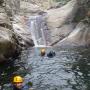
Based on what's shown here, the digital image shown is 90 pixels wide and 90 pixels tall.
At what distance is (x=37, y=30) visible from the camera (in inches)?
1451

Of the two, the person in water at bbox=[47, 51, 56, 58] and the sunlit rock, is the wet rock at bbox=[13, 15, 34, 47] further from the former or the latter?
the person in water at bbox=[47, 51, 56, 58]

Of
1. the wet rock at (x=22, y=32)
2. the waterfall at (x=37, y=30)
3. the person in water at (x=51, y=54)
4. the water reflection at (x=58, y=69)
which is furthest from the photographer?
the waterfall at (x=37, y=30)

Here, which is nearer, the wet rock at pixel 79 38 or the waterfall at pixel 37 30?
the wet rock at pixel 79 38

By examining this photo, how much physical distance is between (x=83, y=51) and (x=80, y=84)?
36.9 feet

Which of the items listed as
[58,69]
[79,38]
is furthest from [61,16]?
[58,69]

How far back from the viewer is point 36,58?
2512 cm

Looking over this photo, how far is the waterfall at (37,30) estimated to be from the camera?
34469mm

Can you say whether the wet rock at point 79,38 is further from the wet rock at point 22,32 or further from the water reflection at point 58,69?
the wet rock at point 22,32

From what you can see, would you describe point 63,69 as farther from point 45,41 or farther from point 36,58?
point 45,41

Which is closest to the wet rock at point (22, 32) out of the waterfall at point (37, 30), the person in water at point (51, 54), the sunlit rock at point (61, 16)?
the waterfall at point (37, 30)

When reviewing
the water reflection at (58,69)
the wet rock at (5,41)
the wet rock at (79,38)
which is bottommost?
the water reflection at (58,69)

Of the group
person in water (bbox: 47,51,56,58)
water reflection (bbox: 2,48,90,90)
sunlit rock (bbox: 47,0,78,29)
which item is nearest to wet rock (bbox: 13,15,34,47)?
water reflection (bbox: 2,48,90,90)

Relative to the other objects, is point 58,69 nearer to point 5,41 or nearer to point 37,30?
point 5,41

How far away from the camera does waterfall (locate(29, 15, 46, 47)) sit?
3447cm
